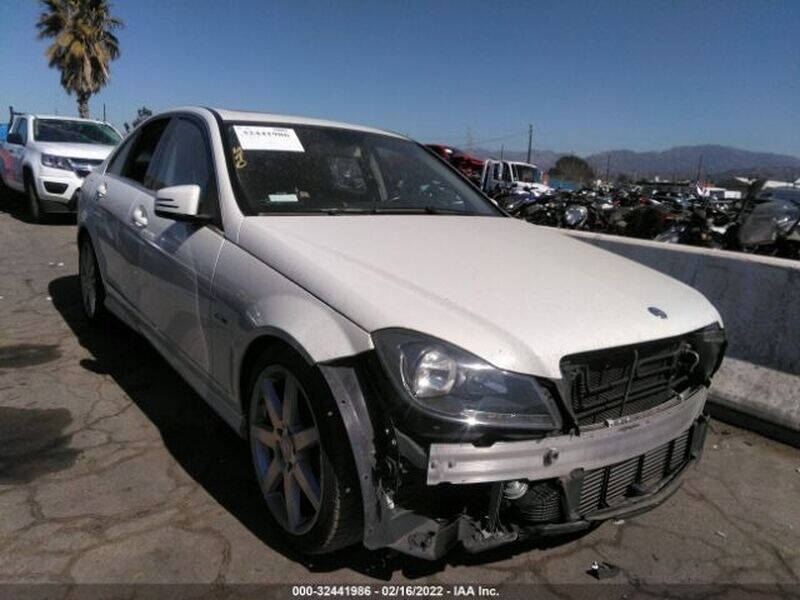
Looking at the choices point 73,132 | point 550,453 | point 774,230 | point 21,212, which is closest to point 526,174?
point 73,132

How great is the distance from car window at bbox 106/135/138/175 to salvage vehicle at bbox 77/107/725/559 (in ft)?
3.97

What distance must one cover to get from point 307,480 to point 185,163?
1.94 m

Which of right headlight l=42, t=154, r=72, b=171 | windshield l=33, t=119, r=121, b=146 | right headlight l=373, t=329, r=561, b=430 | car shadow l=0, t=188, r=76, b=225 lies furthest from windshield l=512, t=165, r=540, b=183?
right headlight l=373, t=329, r=561, b=430

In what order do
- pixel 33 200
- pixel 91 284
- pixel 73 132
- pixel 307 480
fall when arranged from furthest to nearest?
pixel 73 132 < pixel 33 200 < pixel 91 284 < pixel 307 480

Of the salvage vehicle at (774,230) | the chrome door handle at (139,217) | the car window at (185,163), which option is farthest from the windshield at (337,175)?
the salvage vehicle at (774,230)

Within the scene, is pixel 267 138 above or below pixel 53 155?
above

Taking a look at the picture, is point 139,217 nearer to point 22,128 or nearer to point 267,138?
point 267,138

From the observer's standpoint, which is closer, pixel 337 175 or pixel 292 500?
pixel 292 500

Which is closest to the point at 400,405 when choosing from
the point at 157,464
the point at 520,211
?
the point at 157,464

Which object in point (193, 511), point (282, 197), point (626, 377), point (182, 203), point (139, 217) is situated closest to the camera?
point (626, 377)

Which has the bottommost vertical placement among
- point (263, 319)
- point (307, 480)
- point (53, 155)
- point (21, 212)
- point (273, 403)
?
point (21, 212)

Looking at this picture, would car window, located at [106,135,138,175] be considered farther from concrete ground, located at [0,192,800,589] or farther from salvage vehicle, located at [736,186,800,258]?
salvage vehicle, located at [736,186,800,258]

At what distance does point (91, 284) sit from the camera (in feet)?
15.6

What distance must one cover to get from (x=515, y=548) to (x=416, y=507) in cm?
74
